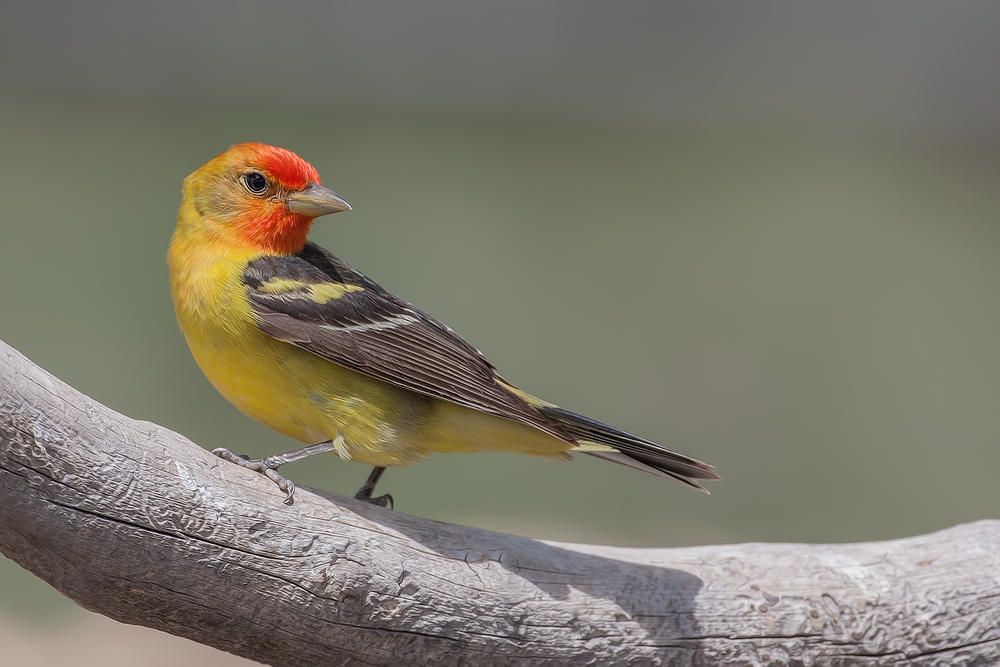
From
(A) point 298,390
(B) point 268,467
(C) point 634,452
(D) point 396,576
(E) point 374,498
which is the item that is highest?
(C) point 634,452

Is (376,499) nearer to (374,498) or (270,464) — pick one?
(374,498)

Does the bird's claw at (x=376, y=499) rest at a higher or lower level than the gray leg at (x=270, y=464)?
higher

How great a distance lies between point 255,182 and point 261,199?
8 cm

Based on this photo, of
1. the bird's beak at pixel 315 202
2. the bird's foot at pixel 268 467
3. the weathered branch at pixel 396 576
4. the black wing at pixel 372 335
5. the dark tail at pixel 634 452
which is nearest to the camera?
the weathered branch at pixel 396 576

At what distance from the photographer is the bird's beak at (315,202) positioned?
3586mm

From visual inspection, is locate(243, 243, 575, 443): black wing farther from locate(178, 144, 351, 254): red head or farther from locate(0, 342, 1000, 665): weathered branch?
locate(0, 342, 1000, 665): weathered branch

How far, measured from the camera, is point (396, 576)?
2875mm

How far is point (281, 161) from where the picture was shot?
3.64 metres

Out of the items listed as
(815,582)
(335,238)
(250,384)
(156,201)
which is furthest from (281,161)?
(156,201)

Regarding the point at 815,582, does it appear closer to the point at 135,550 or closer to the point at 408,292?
the point at 135,550

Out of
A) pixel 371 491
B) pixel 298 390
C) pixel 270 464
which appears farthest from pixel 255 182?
pixel 371 491

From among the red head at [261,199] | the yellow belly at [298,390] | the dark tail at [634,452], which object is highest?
the red head at [261,199]

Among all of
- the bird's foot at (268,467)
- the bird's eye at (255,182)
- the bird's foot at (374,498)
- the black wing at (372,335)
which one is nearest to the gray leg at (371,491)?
the bird's foot at (374,498)

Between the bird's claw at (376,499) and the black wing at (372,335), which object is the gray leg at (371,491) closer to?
the bird's claw at (376,499)
